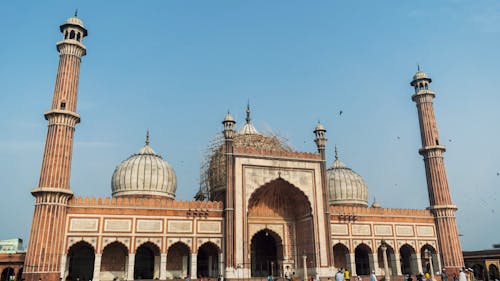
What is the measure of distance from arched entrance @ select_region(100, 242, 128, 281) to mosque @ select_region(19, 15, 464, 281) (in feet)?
0.18

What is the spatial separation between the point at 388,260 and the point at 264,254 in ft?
29.5

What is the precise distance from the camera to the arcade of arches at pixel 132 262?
2194cm

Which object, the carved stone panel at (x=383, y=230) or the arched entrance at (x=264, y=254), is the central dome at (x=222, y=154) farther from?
the carved stone panel at (x=383, y=230)

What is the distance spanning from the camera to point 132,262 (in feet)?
70.4

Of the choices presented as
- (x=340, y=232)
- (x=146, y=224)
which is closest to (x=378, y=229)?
(x=340, y=232)

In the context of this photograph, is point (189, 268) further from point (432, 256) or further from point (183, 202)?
point (432, 256)

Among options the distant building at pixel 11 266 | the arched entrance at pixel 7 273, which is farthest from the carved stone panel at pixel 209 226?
the arched entrance at pixel 7 273

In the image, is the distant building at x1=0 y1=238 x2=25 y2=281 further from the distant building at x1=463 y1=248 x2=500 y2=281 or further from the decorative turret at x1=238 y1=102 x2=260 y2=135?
the distant building at x1=463 y1=248 x2=500 y2=281

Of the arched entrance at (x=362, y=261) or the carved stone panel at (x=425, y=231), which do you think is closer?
the carved stone panel at (x=425, y=231)

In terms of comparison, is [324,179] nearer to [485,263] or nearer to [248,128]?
[248,128]

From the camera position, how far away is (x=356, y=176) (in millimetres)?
33875

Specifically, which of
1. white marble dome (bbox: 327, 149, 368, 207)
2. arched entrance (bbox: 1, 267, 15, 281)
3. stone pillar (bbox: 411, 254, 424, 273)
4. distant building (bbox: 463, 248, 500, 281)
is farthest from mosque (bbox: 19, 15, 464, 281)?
distant building (bbox: 463, 248, 500, 281)

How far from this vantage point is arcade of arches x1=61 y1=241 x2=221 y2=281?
2194cm

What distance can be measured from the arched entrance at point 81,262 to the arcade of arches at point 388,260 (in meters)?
15.3
